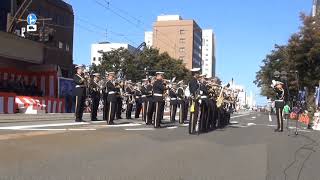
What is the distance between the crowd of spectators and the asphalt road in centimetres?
2006

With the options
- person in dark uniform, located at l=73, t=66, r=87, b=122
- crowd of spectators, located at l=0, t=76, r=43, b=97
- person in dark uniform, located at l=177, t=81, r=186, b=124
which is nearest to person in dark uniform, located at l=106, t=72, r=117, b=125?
person in dark uniform, located at l=73, t=66, r=87, b=122

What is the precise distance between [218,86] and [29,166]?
12760mm

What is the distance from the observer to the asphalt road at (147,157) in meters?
9.13

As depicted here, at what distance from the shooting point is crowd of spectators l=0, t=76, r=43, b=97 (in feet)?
111

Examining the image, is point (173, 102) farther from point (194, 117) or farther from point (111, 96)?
point (194, 117)

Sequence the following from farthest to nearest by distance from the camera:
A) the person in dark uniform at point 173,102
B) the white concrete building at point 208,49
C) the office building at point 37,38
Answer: the white concrete building at point 208,49 < the office building at point 37,38 < the person in dark uniform at point 173,102

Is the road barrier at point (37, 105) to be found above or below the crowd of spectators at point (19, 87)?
below

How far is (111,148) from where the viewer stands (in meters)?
12.0

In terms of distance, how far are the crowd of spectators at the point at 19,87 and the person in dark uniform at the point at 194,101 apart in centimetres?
1871

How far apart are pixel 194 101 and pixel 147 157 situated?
6462mm

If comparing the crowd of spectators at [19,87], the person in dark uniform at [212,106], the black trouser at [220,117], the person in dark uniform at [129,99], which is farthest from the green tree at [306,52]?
the person in dark uniform at [212,106]

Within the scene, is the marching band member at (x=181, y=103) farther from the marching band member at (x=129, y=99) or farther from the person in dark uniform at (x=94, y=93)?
the person in dark uniform at (x=94, y=93)

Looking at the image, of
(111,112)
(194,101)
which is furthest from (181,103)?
(194,101)

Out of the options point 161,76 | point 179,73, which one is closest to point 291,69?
point 179,73
